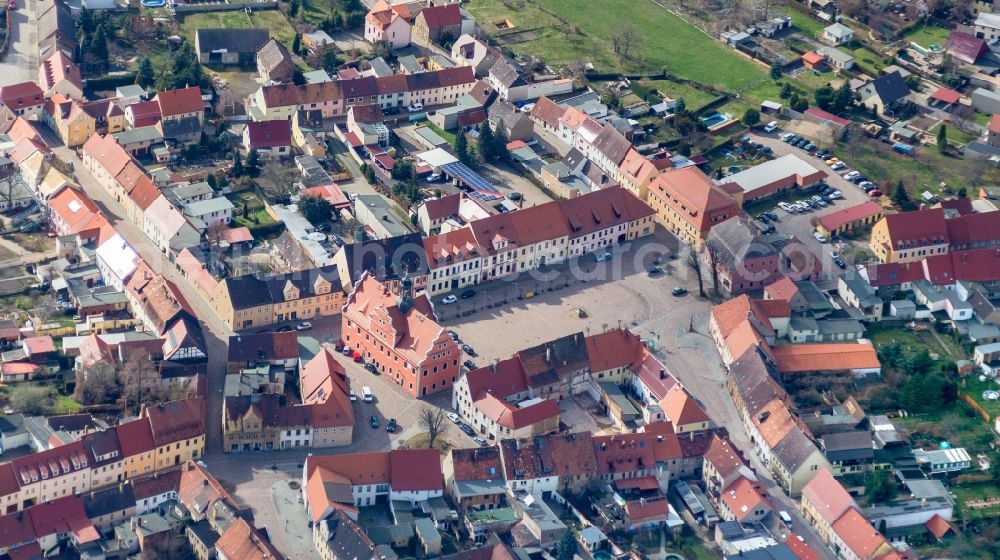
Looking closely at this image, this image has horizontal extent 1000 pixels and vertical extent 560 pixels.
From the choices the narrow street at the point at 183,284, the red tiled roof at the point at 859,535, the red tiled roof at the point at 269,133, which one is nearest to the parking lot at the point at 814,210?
the red tiled roof at the point at 859,535

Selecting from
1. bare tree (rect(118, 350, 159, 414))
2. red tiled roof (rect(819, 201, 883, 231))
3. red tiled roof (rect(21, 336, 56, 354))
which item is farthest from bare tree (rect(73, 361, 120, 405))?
red tiled roof (rect(819, 201, 883, 231))

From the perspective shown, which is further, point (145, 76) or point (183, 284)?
point (145, 76)

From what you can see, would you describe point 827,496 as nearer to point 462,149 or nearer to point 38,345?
point 462,149

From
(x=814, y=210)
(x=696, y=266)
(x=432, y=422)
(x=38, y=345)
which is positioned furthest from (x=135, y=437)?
(x=814, y=210)

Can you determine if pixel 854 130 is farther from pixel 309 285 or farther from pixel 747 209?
pixel 309 285

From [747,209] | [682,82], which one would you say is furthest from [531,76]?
[747,209]

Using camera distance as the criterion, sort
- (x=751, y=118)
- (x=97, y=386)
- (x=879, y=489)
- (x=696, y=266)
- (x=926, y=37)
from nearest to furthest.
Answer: (x=879, y=489) < (x=97, y=386) < (x=696, y=266) < (x=751, y=118) < (x=926, y=37)

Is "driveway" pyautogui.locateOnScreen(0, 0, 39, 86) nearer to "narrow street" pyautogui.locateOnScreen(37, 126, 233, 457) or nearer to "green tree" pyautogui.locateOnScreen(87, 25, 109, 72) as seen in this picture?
"green tree" pyautogui.locateOnScreen(87, 25, 109, 72)
